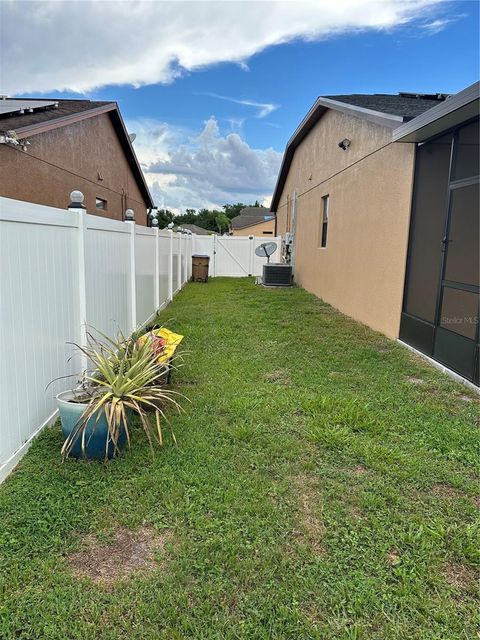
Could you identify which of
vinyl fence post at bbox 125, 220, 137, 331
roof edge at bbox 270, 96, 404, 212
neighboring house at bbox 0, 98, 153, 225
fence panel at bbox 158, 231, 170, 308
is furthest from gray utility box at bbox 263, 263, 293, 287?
vinyl fence post at bbox 125, 220, 137, 331

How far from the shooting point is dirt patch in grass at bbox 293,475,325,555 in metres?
2.28

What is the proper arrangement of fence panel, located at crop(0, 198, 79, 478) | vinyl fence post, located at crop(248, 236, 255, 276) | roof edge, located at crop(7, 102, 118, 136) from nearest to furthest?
fence panel, located at crop(0, 198, 79, 478) → roof edge, located at crop(7, 102, 118, 136) → vinyl fence post, located at crop(248, 236, 255, 276)

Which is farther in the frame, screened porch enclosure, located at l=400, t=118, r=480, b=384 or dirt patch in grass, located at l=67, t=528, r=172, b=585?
screened porch enclosure, located at l=400, t=118, r=480, b=384

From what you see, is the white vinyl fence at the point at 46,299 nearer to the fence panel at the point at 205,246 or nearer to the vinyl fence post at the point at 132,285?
the vinyl fence post at the point at 132,285

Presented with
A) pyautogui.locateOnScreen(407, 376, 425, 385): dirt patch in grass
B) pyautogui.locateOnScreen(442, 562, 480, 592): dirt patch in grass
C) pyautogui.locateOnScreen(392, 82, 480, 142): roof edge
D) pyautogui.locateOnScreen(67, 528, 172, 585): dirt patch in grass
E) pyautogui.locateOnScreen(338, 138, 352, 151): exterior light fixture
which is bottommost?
pyautogui.locateOnScreen(67, 528, 172, 585): dirt patch in grass

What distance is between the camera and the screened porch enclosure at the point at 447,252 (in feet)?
15.5

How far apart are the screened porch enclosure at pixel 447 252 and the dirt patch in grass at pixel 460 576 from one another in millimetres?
2822

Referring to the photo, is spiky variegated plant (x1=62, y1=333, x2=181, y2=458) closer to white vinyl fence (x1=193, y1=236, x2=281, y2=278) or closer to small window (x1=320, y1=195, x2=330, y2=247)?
small window (x1=320, y1=195, x2=330, y2=247)

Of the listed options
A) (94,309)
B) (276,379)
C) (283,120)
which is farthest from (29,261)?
(283,120)

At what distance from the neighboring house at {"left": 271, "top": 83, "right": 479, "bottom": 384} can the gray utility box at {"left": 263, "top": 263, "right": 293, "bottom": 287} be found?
318 cm

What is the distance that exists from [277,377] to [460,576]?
293 centimetres

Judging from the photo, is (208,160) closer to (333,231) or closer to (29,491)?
(333,231)

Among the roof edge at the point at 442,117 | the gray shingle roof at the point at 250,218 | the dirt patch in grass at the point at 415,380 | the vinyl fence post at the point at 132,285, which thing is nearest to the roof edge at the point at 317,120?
the roof edge at the point at 442,117

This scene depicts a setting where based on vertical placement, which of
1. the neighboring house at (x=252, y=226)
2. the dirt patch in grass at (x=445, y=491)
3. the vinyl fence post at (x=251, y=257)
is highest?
the neighboring house at (x=252, y=226)
